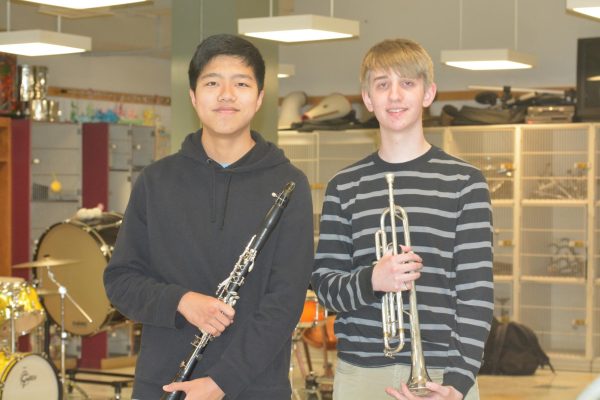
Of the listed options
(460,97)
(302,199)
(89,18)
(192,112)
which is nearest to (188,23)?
(192,112)

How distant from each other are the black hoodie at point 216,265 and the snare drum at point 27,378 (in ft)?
14.4

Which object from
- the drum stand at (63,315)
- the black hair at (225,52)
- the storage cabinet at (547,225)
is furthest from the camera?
the storage cabinet at (547,225)

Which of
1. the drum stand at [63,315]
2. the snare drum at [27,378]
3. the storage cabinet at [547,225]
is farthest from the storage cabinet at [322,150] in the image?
the snare drum at [27,378]

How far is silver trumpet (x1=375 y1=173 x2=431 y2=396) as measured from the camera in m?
2.39

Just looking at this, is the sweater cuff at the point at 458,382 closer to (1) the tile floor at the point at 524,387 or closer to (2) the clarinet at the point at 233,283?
(2) the clarinet at the point at 233,283

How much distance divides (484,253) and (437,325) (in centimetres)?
20

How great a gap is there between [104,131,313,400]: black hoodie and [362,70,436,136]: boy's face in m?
0.26

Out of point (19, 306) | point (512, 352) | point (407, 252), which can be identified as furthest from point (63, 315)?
point (407, 252)

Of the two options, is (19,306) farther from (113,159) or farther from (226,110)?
(226,110)

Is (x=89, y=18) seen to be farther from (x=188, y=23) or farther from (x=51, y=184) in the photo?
(x=188, y=23)

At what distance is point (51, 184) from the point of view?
1043 centimetres

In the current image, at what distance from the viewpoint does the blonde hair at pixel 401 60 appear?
2572 mm

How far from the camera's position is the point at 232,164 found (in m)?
2.58

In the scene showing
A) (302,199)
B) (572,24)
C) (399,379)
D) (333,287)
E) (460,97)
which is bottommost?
(399,379)
